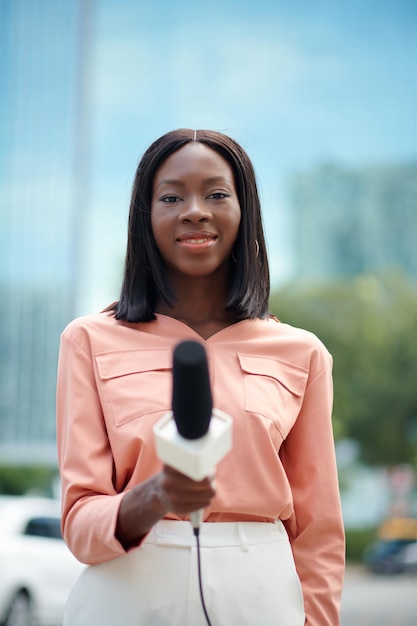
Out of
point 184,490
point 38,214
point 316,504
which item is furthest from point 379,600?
point 38,214

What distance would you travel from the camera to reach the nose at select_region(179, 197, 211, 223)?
6.87 feet

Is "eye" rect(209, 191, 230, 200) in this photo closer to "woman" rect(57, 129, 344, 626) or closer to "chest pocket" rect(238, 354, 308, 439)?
"woman" rect(57, 129, 344, 626)

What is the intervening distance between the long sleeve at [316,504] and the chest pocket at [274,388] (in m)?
0.04

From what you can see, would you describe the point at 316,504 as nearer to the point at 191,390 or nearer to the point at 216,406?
the point at 216,406

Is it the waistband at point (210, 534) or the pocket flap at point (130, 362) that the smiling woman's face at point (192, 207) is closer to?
the pocket flap at point (130, 362)

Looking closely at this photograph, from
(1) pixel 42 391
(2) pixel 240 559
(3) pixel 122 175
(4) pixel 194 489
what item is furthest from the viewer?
(3) pixel 122 175

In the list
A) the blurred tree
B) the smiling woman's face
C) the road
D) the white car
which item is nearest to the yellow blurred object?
the blurred tree

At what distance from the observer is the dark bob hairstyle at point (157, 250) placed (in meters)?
2.19

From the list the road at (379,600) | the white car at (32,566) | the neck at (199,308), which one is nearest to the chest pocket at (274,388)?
the neck at (199,308)

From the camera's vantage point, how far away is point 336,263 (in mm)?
33594

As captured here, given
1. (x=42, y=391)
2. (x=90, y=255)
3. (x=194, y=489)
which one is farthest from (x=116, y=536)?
(x=90, y=255)

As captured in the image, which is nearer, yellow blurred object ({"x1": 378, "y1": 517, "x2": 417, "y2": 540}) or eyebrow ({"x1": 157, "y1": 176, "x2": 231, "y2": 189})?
eyebrow ({"x1": 157, "y1": 176, "x2": 231, "y2": 189})

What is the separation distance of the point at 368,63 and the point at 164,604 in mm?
36315

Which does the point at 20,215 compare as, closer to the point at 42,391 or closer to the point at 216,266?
the point at 42,391
